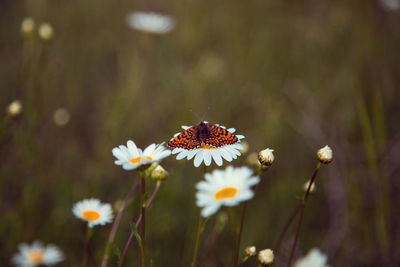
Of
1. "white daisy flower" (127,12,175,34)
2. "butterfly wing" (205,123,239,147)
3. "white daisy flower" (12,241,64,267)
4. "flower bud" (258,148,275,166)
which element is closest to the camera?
"flower bud" (258,148,275,166)

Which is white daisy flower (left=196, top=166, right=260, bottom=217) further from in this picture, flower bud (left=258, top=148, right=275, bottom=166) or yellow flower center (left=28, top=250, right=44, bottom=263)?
yellow flower center (left=28, top=250, right=44, bottom=263)

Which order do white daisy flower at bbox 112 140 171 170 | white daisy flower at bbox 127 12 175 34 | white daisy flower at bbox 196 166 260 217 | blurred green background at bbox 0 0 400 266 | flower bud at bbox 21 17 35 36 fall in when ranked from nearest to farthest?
white daisy flower at bbox 196 166 260 217 → white daisy flower at bbox 112 140 171 170 → blurred green background at bbox 0 0 400 266 → flower bud at bbox 21 17 35 36 → white daisy flower at bbox 127 12 175 34

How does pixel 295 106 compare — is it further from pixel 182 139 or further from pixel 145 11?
pixel 182 139

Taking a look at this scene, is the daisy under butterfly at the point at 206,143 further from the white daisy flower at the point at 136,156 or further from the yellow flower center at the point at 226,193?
the yellow flower center at the point at 226,193

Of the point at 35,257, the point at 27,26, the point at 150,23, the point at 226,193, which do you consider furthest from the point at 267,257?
the point at 150,23

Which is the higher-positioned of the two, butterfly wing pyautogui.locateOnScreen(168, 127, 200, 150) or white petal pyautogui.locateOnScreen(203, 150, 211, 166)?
butterfly wing pyautogui.locateOnScreen(168, 127, 200, 150)

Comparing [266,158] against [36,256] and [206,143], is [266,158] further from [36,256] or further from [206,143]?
[36,256]

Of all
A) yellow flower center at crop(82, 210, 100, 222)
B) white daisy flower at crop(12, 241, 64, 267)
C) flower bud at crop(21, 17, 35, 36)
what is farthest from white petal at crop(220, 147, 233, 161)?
flower bud at crop(21, 17, 35, 36)
